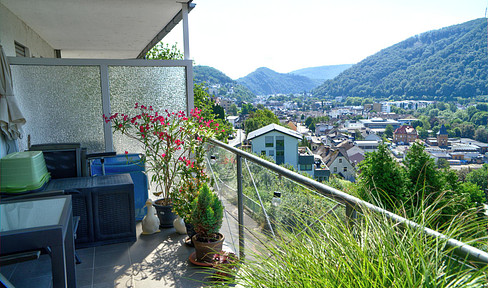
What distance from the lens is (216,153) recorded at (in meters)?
4.28

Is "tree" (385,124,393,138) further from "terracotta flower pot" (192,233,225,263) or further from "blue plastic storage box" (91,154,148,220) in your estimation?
"terracotta flower pot" (192,233,225,263)

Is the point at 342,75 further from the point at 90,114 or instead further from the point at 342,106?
the point at 90,114

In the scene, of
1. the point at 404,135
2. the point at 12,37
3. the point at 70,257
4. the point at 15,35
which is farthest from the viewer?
the point at 404,135

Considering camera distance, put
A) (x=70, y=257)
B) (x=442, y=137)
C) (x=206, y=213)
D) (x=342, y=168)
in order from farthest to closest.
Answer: (x=342, y=168), (x=442, y=137), (x=206, y=213), (x=70, y=257)

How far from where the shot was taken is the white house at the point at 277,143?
24886mm

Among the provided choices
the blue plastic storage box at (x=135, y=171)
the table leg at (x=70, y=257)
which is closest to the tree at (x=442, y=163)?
the blue plastic storage box at (x=135, y=171)

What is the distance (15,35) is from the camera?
5.45 meters

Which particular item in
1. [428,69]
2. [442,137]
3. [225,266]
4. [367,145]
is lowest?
[367,145]

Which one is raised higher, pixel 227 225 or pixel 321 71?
pixel 321 71

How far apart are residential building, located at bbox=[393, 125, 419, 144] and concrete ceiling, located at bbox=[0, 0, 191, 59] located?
2144 cm

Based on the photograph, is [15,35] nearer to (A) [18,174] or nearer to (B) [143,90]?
(B) [143,90]

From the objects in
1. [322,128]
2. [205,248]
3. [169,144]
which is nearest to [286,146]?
[322,128]

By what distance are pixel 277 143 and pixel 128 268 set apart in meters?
23.1

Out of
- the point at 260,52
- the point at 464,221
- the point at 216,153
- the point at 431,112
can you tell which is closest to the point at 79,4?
the point at 216,153
